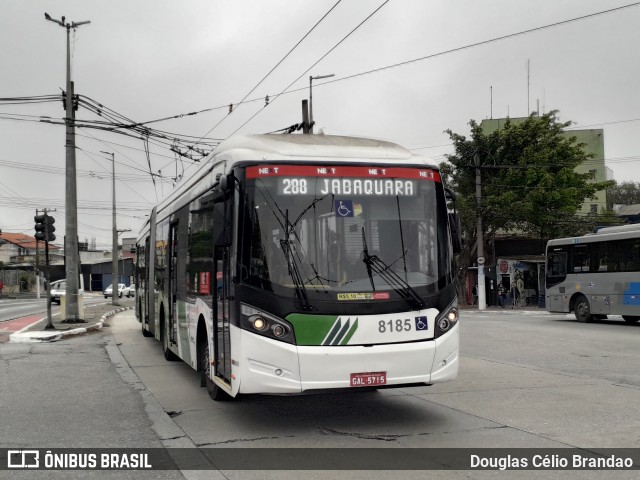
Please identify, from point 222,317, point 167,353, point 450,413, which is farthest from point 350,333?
point 167,353

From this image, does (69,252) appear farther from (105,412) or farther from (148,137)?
(105,412)

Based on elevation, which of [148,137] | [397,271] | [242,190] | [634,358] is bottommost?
[634,358]

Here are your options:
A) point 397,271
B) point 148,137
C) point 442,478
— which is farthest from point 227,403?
point 148,137

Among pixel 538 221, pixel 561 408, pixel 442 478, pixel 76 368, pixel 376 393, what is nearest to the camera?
pixel 442 478

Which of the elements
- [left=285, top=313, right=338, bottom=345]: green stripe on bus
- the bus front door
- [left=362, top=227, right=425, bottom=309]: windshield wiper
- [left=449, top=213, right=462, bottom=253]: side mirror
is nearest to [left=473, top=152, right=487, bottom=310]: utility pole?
[left=449, top=213, right=462, bottom=253]: side mirror

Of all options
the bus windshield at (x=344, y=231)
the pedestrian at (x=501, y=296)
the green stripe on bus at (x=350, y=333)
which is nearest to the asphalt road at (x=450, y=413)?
the green stripe on bus at (x=350, y=333)

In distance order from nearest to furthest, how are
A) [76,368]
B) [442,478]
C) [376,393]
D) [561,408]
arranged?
[442,478] < [561,408] < [376,393] < [76,368]

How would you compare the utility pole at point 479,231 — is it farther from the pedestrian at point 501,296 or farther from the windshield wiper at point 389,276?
the windshield wiper at point 389,276

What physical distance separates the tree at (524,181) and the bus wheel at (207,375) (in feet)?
98.8

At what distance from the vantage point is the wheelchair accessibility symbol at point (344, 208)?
23.9 feet

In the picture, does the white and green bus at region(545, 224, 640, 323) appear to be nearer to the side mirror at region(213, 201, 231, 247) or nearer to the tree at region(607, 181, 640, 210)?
the side mirror at region(213, 201, 231, 247)

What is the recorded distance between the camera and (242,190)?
723cm

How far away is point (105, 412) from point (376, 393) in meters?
3.63

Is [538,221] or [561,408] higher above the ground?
[538,221]
